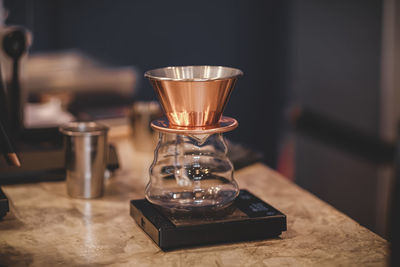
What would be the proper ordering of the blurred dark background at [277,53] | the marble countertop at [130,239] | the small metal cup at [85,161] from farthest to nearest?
the blurred dark background at [277,53] < the small metal cup at [85,161] < the marble countertop at [130,239]

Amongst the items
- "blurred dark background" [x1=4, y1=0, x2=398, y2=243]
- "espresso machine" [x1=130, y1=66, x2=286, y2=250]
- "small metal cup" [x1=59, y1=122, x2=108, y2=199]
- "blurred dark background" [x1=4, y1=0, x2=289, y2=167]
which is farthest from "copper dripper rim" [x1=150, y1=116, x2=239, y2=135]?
"blurred dark background" [x1=4, y1=0, x2=289, y2=167]

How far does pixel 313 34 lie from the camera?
356 centimetres

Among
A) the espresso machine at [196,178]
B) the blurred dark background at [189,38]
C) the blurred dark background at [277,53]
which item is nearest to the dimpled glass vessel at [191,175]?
the espresso machine at [196,178]

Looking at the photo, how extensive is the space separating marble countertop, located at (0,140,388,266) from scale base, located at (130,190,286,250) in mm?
15

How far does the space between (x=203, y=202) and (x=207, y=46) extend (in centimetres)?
340

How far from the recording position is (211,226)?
924 millimetres

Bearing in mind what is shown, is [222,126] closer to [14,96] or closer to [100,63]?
[14,96]

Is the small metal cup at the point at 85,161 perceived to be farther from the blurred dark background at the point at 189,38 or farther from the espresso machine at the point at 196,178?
the blurred dark background at the point at 189,38

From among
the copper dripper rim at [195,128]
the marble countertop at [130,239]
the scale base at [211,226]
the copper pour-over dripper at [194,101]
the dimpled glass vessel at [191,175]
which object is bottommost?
the marble countertop at [130,239]

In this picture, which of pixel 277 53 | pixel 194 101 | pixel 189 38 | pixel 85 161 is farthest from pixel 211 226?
pixel 277 53

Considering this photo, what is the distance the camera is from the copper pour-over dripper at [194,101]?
0.89 metres

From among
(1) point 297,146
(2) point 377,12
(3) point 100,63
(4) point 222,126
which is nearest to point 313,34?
(2) point 377,12

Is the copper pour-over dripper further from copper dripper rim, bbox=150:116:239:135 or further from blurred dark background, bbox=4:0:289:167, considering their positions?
blurred dark background, bbox=4:0:289:167

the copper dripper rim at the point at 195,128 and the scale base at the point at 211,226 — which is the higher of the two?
the copper dripper rim at the point at 195,128
